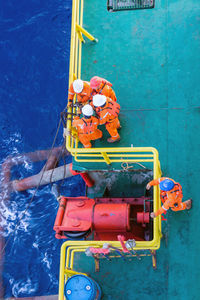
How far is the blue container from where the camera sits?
6555 millimetres

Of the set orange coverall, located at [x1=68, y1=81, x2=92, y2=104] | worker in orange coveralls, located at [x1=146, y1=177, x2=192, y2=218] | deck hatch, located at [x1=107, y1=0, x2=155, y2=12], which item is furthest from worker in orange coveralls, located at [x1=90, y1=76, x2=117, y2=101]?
deck hatch, located at [x1=107, y1=0, x2=155, y2=12]

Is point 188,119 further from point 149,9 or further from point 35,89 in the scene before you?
point 35,89

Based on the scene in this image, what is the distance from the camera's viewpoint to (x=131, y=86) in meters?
8.98

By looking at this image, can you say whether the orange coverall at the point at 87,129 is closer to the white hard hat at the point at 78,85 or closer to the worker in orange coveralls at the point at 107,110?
the worker in orange coveralls at the point at 107,110

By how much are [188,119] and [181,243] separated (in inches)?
125

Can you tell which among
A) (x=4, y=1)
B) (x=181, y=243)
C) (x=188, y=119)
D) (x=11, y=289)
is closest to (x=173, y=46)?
(x=188, y=119)

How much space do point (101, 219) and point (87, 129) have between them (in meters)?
2.27

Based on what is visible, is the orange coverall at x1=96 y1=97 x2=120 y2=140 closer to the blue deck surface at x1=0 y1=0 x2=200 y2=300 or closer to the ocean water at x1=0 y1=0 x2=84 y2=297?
the blue deck surface at x1=0 y1=0 x2=200 y2=300

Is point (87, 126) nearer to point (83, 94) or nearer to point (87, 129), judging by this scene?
point (87, 129)

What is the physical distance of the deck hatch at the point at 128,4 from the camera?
939 cm

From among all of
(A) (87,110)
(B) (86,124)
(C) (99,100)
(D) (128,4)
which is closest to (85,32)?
(D) (128,4)

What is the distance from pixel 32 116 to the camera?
13406 millimetres

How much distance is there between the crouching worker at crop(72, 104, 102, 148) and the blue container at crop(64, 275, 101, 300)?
Answer: 3.39m

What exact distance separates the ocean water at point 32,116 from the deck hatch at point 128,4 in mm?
4743
